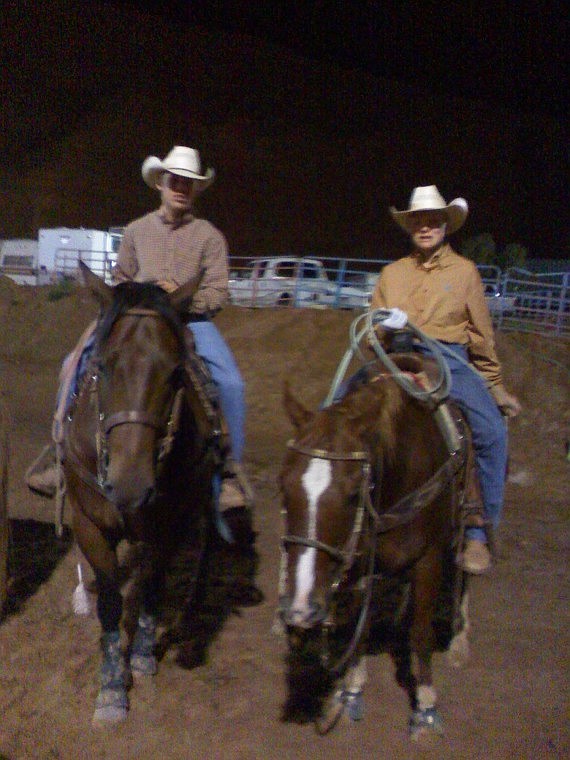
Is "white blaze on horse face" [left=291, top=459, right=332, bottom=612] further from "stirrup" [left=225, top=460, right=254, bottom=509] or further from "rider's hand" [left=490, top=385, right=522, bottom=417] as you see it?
"rider's hand" [left=490, top=385, right=522, bottom=417]

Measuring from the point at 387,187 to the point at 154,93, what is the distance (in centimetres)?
1223

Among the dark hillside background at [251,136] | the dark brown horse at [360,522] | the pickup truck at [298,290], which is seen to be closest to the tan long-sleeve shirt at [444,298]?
the dark brown horse at [360,522]

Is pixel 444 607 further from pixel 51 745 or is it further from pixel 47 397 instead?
pixel 47 397

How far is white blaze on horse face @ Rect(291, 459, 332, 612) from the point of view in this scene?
2639mm

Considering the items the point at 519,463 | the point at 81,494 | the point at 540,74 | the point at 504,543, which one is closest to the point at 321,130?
the point at 540,74

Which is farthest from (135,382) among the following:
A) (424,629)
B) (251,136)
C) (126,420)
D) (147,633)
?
(251,136)

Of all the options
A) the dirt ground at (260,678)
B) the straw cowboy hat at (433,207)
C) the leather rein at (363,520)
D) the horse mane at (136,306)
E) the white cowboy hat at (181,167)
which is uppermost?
the white cowboy hat at (181,167)

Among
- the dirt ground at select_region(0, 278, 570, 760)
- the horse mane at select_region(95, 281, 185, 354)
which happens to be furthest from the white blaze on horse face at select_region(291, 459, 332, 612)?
the dirt ground at select_region(0, 278, 570, 760)

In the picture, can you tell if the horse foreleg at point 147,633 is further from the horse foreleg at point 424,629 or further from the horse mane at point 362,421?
the horse mane at point 362,421

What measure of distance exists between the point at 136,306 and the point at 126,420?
1.83 ft

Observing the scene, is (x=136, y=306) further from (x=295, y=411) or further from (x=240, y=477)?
(x=240, y=477)

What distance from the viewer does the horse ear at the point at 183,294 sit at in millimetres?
3367

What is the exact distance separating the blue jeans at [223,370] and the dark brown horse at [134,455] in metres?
0.42

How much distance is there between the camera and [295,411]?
305 centimetres
